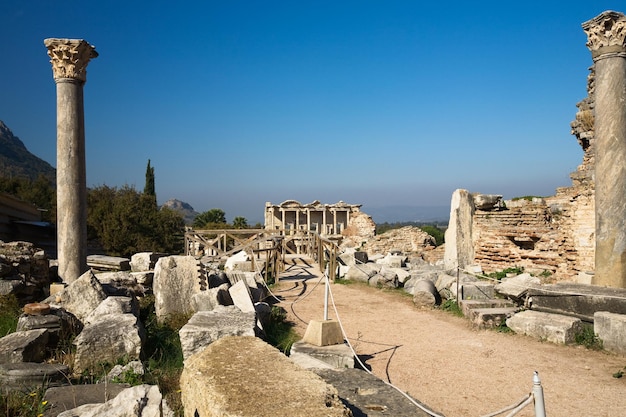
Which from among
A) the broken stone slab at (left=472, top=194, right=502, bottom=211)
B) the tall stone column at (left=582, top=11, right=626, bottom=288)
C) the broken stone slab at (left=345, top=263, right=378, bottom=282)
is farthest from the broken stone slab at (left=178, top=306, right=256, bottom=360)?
the broken stone slab at (left=472, top=194, right=502, bottom=211)

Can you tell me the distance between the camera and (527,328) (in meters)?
8.45

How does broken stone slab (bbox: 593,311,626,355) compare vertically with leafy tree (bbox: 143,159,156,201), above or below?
below

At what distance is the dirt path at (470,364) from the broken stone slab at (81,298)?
3.74 m

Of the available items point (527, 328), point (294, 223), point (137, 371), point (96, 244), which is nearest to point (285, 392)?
point (137, 371)

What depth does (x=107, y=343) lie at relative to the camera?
252 inches

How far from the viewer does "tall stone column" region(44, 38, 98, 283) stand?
10625 millimetres

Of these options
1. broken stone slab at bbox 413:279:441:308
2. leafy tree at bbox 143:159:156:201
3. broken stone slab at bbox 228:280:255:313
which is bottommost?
broken stone slab at bbox 413:279:441:308

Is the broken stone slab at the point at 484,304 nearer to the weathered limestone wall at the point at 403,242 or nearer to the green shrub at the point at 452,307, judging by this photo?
the green shrub at the point at 452,307

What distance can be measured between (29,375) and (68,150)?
658 centimetres

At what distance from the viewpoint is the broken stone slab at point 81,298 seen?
8242 millimetres

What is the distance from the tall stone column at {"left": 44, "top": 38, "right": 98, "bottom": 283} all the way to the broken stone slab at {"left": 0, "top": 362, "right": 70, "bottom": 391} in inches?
215

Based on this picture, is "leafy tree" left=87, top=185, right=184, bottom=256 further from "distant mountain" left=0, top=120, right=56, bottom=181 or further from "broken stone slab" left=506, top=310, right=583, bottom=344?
"distant mountain" left=0, top=120, right=56, bottom=181

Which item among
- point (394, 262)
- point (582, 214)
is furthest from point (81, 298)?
point (582, 214)

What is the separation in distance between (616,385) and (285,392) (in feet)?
16.0
